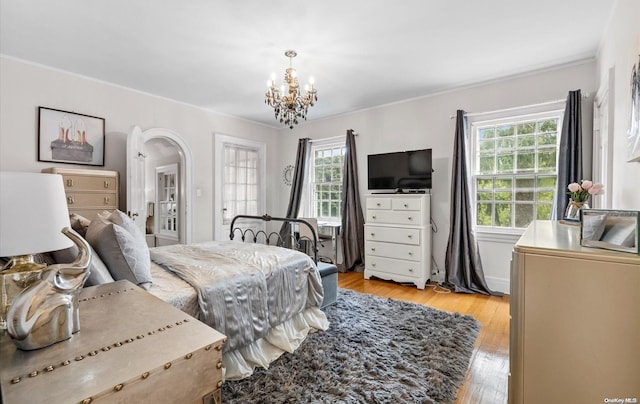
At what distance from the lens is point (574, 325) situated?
99 centimetres

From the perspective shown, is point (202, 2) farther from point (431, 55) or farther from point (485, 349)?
point (485, 349)

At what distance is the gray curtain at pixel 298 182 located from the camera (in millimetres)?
5125

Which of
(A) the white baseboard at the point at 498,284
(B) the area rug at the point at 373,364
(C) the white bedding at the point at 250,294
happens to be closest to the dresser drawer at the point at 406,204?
(A) the white baseboard at the point at 498,284

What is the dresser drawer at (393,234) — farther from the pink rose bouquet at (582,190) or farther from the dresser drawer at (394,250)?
the pink rose bouquet at (582,190)

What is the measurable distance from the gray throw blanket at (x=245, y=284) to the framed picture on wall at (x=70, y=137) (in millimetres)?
1788

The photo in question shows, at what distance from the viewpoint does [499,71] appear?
10.7ft

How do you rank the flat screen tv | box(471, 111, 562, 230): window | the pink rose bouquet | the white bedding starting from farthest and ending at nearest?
the flat screen tv < box(471, 111, 562, 230): window < the pink rose bouquet < the white bedding

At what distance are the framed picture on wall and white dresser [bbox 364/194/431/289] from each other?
11.4 ft

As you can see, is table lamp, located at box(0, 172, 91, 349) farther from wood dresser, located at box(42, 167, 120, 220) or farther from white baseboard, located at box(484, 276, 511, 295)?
white baseboard, located at box(484, 276, 511, 295)

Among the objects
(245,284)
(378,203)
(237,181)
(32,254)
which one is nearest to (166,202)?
(237,181)

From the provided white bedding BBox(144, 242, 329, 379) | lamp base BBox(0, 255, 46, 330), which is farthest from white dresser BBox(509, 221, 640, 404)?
lamp base BBox(0, 255, 46, 330)

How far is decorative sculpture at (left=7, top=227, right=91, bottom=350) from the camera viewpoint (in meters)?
0.75

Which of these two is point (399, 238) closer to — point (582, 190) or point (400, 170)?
point (400, 170)

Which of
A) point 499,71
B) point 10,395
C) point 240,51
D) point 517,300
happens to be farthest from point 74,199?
point 499,71
